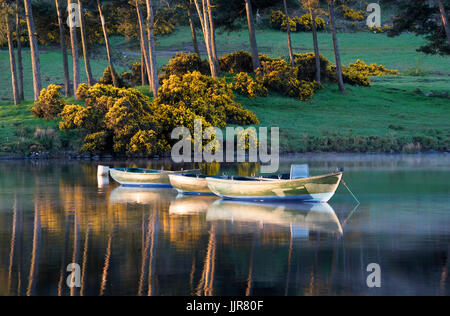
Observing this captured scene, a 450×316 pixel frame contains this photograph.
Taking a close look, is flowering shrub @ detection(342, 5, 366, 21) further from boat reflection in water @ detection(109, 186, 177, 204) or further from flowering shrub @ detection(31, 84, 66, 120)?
boat reflection in water @ detection(109, 186, 177, 204)

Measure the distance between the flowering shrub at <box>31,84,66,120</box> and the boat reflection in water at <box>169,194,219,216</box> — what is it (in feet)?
81.5

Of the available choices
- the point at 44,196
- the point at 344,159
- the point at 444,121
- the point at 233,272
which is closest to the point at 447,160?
the point at 344,159

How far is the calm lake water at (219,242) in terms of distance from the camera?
15.6m

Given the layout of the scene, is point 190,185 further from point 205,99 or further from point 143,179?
point 205,99

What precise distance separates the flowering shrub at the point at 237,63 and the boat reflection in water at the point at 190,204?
127 feet

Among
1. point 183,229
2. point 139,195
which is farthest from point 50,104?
point 183,229

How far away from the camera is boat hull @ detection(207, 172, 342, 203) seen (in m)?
27.8

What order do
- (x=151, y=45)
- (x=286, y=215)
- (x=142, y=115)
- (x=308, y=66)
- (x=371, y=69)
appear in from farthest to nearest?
(x=371, y=69), (x=308, y=66), (x=151, y=45), (x=142, y=115), (x=286, y=215)

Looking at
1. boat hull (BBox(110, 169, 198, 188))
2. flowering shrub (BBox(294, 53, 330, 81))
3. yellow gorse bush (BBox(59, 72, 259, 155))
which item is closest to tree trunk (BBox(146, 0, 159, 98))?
yellow gorse bush (BBox(59, 72, 259, 155))

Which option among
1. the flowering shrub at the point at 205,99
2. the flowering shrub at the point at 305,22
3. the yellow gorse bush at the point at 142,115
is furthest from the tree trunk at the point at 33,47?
the flowering shrub at the point at 305,22

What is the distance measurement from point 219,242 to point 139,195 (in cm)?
1301

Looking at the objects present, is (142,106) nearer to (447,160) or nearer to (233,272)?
(447,160)

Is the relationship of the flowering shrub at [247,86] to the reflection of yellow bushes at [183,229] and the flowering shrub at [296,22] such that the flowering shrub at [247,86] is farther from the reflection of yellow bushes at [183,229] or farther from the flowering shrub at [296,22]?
the flowering shrub at [296,22]

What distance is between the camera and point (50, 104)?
54.5 meters
